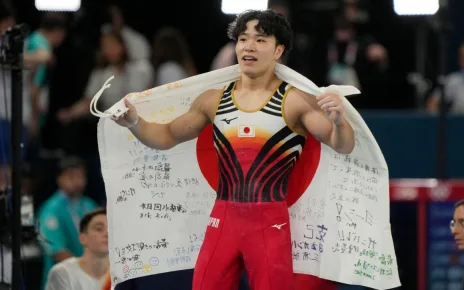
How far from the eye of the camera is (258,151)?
5215 millimetres

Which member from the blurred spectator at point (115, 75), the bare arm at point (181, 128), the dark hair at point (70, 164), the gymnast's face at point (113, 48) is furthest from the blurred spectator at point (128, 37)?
the bare arm at point (181, 128)

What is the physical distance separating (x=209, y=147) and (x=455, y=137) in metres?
3.68

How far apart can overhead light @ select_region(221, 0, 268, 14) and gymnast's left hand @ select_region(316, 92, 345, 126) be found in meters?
4.69

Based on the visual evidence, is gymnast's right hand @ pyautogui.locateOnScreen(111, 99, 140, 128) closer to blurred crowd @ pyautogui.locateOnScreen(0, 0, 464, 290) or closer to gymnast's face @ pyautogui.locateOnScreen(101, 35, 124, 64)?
blurred crowd @ pyautogui.locateOnScreen(0, 0, 464, 290)

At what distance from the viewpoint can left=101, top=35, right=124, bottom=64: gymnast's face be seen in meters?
9.06

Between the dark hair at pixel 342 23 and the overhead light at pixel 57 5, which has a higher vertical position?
the overhead light at pixel 57 5

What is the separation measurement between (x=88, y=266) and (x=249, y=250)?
1495 mm

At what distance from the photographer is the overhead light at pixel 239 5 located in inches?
385

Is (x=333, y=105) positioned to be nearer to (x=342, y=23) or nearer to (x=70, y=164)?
(x=70, y=164)

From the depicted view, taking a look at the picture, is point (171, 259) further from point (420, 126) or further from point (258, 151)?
point (420, 126)

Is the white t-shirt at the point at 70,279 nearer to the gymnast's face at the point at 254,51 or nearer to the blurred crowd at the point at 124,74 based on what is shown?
the gymnast's face at the point at 254,51

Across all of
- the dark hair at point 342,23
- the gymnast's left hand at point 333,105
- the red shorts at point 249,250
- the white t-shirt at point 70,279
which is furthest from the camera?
the dark hair at point 342,23

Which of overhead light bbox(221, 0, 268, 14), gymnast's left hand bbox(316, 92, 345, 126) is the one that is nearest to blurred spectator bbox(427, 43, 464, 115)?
overhead light bbox(221, 0, 268, 14)

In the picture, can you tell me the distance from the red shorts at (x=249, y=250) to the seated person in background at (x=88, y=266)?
1.23 meters
